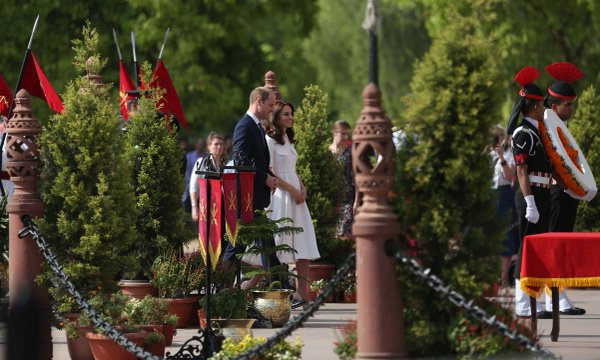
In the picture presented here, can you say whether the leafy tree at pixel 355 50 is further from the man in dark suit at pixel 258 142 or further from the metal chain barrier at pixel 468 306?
the metal chain barrier at pixel 468 306

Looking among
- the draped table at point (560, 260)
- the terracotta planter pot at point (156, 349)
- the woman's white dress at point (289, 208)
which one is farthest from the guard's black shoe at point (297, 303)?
the terracotta planter pot at point (156, 349)

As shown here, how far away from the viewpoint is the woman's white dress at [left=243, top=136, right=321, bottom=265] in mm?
12563

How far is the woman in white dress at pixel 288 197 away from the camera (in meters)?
12.6

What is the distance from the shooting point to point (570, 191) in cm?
1156

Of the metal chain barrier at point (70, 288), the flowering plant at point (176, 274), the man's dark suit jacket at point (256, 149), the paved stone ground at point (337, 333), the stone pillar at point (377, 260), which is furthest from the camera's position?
the man's dark suit jacket at point (256, 149)

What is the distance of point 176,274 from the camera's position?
434 inches

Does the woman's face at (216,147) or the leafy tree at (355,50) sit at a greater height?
the leafy tree at (355,50)

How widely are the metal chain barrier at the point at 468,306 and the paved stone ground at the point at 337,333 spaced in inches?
17.9

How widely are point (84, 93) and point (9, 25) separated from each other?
71.4 ft

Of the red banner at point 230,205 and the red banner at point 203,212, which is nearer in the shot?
the red banner at point 203,212

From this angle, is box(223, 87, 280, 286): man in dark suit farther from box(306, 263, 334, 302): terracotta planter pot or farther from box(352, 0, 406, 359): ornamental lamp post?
box(352, 0, 406, 359): ornamental lamp post

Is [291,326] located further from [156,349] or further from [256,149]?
[256,149]

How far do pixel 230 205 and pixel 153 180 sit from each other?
3.55 ft

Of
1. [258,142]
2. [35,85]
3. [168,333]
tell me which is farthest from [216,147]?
[168,333]
